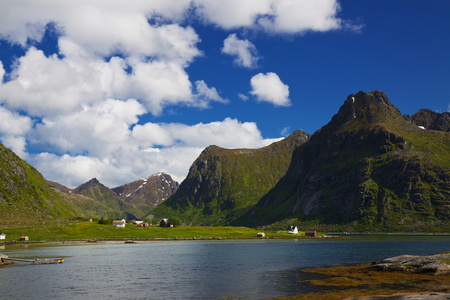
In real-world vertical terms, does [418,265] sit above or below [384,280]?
above

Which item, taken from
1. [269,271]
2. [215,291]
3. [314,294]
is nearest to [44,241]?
[269,271]

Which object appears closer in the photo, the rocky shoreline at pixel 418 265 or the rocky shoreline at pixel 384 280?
the rocky shoreline at pixel 384 280

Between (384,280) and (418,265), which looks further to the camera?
(418,265)

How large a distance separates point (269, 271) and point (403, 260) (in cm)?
2434

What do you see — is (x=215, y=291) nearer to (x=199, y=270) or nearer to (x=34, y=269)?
(x=199, y=270)

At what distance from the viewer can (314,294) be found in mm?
45625

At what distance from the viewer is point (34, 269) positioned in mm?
79188

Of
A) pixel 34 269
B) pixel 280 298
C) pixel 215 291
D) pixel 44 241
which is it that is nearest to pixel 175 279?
pixel 215 291

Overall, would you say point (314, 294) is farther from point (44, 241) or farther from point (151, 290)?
point (44, 241)

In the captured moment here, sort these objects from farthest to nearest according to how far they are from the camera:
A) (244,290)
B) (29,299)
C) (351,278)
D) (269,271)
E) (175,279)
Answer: (269,271) → (175,279) → (351,278) → (244,290) → (29,299)

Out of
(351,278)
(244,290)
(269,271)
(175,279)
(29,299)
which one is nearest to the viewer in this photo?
(29,299)

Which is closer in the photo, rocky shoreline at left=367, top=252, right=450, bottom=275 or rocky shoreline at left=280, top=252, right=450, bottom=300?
rocky shoreline at left=280, top=252, right=450, bottom=300

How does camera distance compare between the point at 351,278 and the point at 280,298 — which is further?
the point at 351,278

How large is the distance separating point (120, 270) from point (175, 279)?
19.3 m
